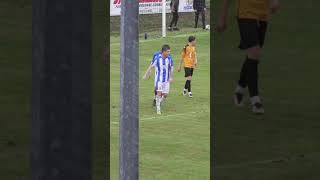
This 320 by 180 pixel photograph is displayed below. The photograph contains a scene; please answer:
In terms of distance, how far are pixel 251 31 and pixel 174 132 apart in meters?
6.00

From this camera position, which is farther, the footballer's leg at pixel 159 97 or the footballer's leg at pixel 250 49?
the footballer's leg at pixel 159 97

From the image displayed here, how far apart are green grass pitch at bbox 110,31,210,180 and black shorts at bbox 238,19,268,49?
262 centimetres

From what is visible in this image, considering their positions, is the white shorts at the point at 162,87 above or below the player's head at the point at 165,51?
below

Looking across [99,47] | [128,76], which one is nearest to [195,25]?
[99,47]

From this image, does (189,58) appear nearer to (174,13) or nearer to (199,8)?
(174,13)

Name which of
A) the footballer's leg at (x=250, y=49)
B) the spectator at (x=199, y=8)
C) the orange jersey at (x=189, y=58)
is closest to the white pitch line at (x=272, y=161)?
the footballer's leg at (x=250, y=49)

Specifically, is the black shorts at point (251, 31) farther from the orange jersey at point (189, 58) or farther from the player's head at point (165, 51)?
the orange jersey at point (189, 58)

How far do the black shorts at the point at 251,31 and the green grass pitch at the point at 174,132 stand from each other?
2.62 metres

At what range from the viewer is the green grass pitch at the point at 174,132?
10250 millimetres

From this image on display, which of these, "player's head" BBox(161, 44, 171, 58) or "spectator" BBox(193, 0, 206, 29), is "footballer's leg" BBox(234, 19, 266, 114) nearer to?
"player's head" BBox(161, 44, 171, 58)

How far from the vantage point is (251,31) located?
7512 mm

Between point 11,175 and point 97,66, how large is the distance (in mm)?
11261

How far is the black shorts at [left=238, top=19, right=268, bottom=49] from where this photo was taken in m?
7.41

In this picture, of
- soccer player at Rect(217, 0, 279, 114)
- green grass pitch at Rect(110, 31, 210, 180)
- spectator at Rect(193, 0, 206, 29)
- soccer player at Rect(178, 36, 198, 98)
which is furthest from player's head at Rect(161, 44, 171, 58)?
spectator at Rect(193, 0, 206, 29)
